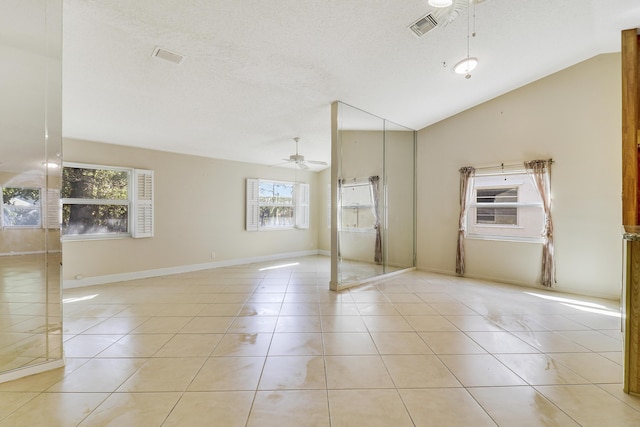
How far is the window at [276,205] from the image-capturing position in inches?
251

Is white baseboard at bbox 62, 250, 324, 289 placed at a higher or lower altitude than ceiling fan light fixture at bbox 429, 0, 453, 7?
lower

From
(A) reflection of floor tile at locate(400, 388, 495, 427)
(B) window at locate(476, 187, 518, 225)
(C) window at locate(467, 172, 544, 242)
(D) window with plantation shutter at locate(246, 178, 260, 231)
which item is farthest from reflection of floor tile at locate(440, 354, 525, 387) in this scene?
(D) window with plantation shutter at locate(246, 178, 260, 231)

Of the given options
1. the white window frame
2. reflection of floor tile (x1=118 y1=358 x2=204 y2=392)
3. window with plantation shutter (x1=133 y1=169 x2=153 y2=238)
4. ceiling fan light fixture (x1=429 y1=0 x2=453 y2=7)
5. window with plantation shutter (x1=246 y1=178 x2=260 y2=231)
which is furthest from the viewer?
window with plantation shutter (x1=246 y1=178 x2=260 y2=231)

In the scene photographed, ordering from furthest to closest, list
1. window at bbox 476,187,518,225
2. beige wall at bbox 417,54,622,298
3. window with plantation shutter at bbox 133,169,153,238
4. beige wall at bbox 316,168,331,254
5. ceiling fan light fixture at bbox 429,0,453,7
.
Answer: beige wall at bbox 316,168,331,254, window with plantation shutter at bbox 133,169,153,238, window at bbox 476,187,518,225, beige wall at bbox 417,54,622,298, ceiling fan light fixture at bbox 429,0,453,7

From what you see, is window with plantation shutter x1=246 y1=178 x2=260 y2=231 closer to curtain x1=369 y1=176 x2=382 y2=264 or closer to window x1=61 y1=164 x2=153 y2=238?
window x1=61 y1=164 x2=153 y2=238

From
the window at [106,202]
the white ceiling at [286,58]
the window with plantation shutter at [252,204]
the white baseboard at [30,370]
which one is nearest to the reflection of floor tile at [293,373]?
the white baseboard at [30,370]

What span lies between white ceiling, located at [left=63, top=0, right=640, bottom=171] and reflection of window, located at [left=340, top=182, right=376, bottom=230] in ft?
4.28

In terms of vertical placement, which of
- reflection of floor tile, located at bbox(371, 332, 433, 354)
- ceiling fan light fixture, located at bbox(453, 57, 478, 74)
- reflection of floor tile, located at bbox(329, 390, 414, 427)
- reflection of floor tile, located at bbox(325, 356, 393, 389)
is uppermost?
ceiling fan light fixture, located at bbox(453, 57, 478, 74)

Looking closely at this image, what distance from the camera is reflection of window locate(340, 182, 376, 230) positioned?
14.0ft

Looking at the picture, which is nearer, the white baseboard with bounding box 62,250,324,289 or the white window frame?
the white window frame

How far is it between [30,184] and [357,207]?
3870mm

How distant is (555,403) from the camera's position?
5.40 ft

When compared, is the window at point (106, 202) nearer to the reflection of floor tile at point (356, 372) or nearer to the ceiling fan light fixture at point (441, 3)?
the reflection of floor tile at point (356, 372)

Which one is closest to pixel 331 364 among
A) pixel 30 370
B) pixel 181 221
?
pixel 30 370
